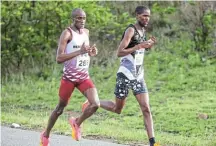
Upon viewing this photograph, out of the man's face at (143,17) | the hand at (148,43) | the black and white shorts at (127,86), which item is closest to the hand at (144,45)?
the hand at (148,43)

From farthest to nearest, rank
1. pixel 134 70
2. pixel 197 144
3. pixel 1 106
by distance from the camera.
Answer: pixel 1 106 < pixel 197 144 < pixel 134 70

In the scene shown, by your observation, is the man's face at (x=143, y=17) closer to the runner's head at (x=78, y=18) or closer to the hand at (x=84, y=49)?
the runner's head at (x=78, y=18)

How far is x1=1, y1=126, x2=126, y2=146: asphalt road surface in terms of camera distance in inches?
317

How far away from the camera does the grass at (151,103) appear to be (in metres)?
9.46

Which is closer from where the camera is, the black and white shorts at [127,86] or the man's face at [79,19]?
the man's face at [79,19]

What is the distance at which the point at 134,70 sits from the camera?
7.20 meters

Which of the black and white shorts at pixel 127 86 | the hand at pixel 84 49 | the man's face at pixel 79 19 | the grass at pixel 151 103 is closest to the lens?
the hand at pixel 84 49

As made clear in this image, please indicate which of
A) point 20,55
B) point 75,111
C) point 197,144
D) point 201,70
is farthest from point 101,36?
point 197,144

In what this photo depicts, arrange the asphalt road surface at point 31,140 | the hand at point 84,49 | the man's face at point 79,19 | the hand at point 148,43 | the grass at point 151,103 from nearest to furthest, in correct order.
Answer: the hand at point 84,49 → the hand at point 148,43 → the man's face at point 79,19 → the asphalt road surface at point 31,140 → the grass at point 151,103

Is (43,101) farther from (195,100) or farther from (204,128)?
(204,128)

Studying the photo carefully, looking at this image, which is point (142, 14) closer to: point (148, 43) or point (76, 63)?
point (148, 43)

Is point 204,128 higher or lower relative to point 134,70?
lower

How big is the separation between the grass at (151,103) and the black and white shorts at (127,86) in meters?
1.30

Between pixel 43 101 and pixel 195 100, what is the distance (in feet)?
14.3
